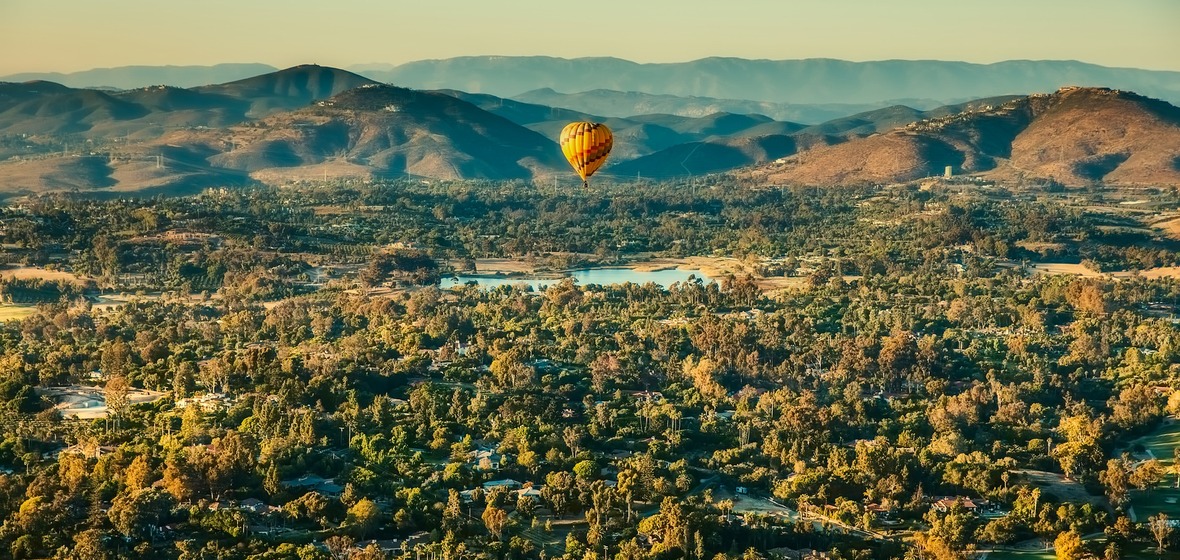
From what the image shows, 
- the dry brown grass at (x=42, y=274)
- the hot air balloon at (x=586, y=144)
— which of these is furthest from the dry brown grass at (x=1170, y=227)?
the dry brown grass at (x=42, y=274)

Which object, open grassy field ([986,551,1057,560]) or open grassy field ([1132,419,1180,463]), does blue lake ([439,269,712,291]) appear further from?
open grassy field ([986,551,1057,560])

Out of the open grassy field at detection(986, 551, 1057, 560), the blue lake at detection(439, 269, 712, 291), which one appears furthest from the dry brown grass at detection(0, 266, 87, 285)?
the open grassy field at detection(986, 551, 1057, 560)

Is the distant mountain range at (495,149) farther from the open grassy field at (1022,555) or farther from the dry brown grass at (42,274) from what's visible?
the open grassy field at (1022,555)

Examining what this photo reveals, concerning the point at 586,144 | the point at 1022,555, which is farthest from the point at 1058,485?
the point at 586,144

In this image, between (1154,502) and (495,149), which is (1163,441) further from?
(495,149)

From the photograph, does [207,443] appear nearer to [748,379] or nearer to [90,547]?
[90,547]

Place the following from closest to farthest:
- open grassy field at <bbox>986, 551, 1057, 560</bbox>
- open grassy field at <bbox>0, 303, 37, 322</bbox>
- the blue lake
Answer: open grassy field at <bbox>986, 551, 1057, 560</bbox> → open grassy field at <bbox>0, 303, 37, 322</bbox> → the blue lake

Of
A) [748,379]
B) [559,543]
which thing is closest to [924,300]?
[748,379]
